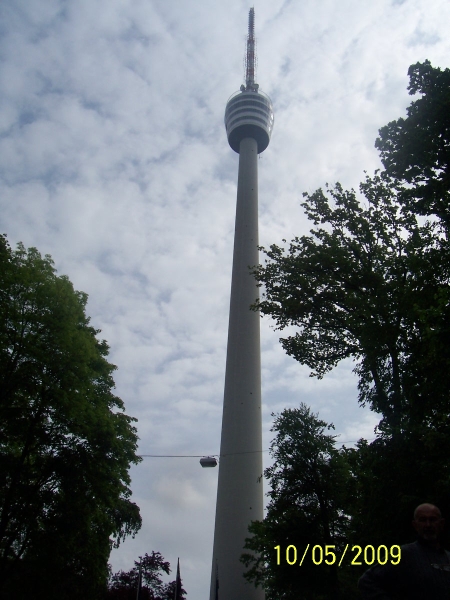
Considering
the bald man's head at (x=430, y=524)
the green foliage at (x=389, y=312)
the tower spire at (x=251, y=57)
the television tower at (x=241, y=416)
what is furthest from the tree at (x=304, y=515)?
the tower spire at (x=251, y=57)

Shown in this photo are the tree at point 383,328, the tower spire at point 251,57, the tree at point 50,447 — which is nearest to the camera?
the tree at point 383,328

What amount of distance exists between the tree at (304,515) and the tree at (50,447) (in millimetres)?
9036

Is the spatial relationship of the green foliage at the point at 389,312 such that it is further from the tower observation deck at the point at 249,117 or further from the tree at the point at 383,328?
the tower observation deck at the point at 249,117

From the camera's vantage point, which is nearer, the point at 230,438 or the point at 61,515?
the point at 61,515

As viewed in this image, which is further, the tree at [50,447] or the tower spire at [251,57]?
the tower spire at [251,57]

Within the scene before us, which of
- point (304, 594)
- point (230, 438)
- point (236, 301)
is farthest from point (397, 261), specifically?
point (236, 301)

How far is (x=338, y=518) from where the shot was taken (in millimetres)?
27609

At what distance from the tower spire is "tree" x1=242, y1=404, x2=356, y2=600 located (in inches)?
2180

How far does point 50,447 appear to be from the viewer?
21453 mm

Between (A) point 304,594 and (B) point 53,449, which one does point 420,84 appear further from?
(A) point 304,594

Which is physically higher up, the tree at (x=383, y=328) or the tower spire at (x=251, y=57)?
the tower spire at (x=251, y=57)

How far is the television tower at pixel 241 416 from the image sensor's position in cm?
4012

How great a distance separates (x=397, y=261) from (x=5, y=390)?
15.6 meters

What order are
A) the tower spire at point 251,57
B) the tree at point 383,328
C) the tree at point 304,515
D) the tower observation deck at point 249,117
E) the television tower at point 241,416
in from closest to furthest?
the tree at point 383,328
the tree at point 304,515
the television tower at point 241,416
the tower observation deck at point 249,117
the tower spire at point 251,57
